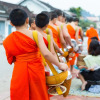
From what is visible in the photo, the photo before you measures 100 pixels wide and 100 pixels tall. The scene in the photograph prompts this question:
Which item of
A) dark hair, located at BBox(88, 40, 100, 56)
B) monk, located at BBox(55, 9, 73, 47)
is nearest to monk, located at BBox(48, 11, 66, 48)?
monk, located at BBox(55, 9, 73, 47)

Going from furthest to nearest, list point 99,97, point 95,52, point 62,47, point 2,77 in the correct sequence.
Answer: point 2,77 < point 62,47 < point 95,52 < point 99,97

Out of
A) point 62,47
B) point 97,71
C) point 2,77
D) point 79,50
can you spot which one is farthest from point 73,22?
point 2,77

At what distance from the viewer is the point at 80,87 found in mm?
4562

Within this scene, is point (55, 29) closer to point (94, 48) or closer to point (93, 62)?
point (94, 48)

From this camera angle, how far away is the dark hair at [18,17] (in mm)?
2324

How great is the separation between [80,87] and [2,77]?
192 centimetres

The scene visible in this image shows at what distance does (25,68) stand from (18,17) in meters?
0.57

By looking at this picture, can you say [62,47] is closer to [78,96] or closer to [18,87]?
[78,96]

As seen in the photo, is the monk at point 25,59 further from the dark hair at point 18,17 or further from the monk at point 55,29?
the monk at point 55,29

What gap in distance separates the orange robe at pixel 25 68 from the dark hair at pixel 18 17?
11cm

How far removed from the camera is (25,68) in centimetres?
237

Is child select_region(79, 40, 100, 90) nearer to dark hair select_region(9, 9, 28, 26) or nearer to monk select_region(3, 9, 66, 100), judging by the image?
monk select_region(3, 9, 66, 100)

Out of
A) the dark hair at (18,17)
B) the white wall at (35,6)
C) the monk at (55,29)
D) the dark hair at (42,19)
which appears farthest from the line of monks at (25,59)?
the white wall at (35,6)

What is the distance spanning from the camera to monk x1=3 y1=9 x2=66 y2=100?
2293mm
